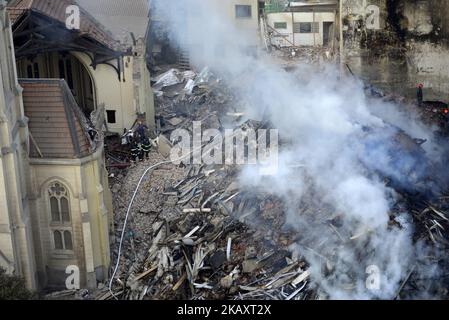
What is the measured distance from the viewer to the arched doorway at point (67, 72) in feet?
140

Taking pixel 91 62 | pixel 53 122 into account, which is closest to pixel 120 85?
pixel 91 62

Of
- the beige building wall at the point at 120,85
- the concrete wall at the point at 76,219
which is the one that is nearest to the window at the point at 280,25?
the beige building wall at the point at 120,85

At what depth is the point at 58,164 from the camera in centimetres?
3081

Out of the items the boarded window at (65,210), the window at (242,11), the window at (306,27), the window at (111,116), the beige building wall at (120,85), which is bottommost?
the boarded window at (65,210)

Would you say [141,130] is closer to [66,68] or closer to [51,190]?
[66,68]

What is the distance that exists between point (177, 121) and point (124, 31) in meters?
6.43

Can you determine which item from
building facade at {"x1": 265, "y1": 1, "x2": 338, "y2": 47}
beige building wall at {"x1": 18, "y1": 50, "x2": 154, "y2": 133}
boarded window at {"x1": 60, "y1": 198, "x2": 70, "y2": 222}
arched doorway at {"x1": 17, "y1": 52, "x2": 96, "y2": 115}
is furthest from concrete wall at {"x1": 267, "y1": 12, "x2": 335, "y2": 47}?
boarded window at {"x1": 60, "y1": 198, "x2": 70, "y2": 222}

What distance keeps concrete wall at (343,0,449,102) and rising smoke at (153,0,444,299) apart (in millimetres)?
1771

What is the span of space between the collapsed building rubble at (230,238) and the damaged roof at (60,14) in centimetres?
846

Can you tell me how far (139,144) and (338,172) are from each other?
428 inches

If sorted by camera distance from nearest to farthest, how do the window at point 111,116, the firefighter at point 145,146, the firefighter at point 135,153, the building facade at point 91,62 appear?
1. the firefighter at point 135,153
2. the firefighter at point 145,146
3. the building facade at point 91,62
4. the window at point 111,116

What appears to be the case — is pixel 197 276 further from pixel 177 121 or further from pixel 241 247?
pixel 177 121

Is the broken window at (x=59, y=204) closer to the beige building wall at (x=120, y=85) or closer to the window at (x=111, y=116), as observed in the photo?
the beige building wall at (x=120, y=85)

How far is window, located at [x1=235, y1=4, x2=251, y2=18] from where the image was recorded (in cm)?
5241
